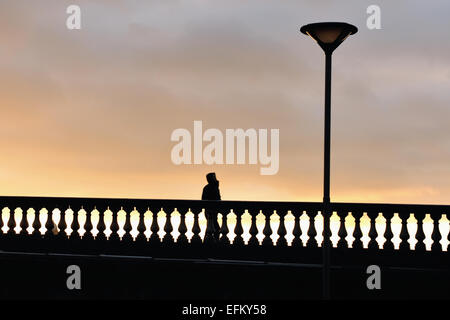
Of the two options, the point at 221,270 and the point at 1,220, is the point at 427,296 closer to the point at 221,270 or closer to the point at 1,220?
the point at 221,270

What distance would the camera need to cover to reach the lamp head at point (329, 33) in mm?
14031

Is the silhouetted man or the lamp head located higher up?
the lamp head

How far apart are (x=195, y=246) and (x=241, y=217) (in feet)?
4.04

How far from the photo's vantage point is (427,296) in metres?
16.0

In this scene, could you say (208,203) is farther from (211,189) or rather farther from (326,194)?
(326,194)

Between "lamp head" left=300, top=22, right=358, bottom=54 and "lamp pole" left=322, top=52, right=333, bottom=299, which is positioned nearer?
"lamp pole" left=322, top=52, right=333, bottom=299

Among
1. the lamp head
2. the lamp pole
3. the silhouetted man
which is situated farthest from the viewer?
the silhouetted man

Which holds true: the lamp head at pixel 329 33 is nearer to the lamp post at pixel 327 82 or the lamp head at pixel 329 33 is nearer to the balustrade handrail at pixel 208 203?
the lamp post at pixel 327 82

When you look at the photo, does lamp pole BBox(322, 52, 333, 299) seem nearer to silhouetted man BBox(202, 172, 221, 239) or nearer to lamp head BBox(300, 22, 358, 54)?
lamp head BBox(300, 22, 358, 54)

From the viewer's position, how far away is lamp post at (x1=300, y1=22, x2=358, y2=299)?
13852 mm

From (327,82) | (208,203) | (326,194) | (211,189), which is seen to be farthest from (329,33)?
(211,189)

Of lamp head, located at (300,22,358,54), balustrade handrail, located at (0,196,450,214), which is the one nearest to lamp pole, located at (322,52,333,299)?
lamp head, located at (300,22,358,54)

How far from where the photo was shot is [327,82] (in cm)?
1410

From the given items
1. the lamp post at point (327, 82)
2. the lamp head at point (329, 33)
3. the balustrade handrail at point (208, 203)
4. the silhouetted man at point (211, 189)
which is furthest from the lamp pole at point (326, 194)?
the silhouetted man at point (211, 189)
